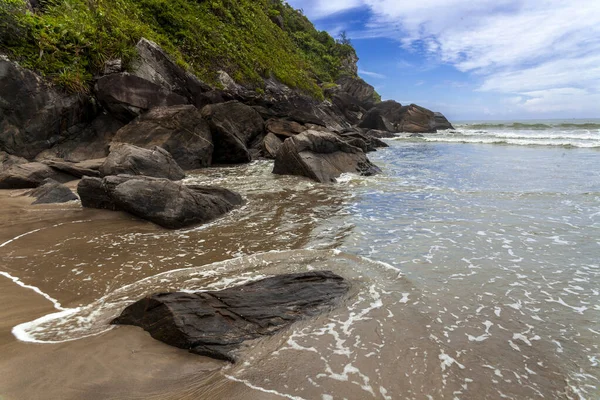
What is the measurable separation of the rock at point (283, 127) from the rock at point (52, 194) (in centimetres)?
1176

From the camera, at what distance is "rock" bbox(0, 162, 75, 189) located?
8992 millimetres

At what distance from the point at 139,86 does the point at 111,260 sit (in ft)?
35.5

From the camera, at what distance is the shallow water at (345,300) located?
8.97 feet

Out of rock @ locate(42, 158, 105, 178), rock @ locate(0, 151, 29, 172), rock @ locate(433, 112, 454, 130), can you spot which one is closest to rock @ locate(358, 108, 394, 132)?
rock @ locate(433, 112, 454, 130)

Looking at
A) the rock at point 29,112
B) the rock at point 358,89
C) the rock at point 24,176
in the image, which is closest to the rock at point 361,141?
the rock at point 29,112

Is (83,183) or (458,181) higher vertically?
(83,183)

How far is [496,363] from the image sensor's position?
3.04m

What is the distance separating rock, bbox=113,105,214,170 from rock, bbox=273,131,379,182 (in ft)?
11.2

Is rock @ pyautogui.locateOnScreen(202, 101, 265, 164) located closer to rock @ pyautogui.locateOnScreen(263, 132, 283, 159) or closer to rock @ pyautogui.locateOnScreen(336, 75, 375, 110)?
rock @ pyautogui.locateOnScreen(263, 132, 283, 159)

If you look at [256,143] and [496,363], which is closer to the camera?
[496,363]

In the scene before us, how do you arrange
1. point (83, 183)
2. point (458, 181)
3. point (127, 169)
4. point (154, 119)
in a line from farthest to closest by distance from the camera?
point (154, 119), point (458, 181), point (127, 169), point (83, 183)

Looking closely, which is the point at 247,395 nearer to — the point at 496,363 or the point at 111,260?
the point at 496,363

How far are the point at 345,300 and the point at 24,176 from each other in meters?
9.41

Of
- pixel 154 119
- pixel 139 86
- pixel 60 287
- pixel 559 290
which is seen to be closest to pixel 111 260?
pixel 60 287
